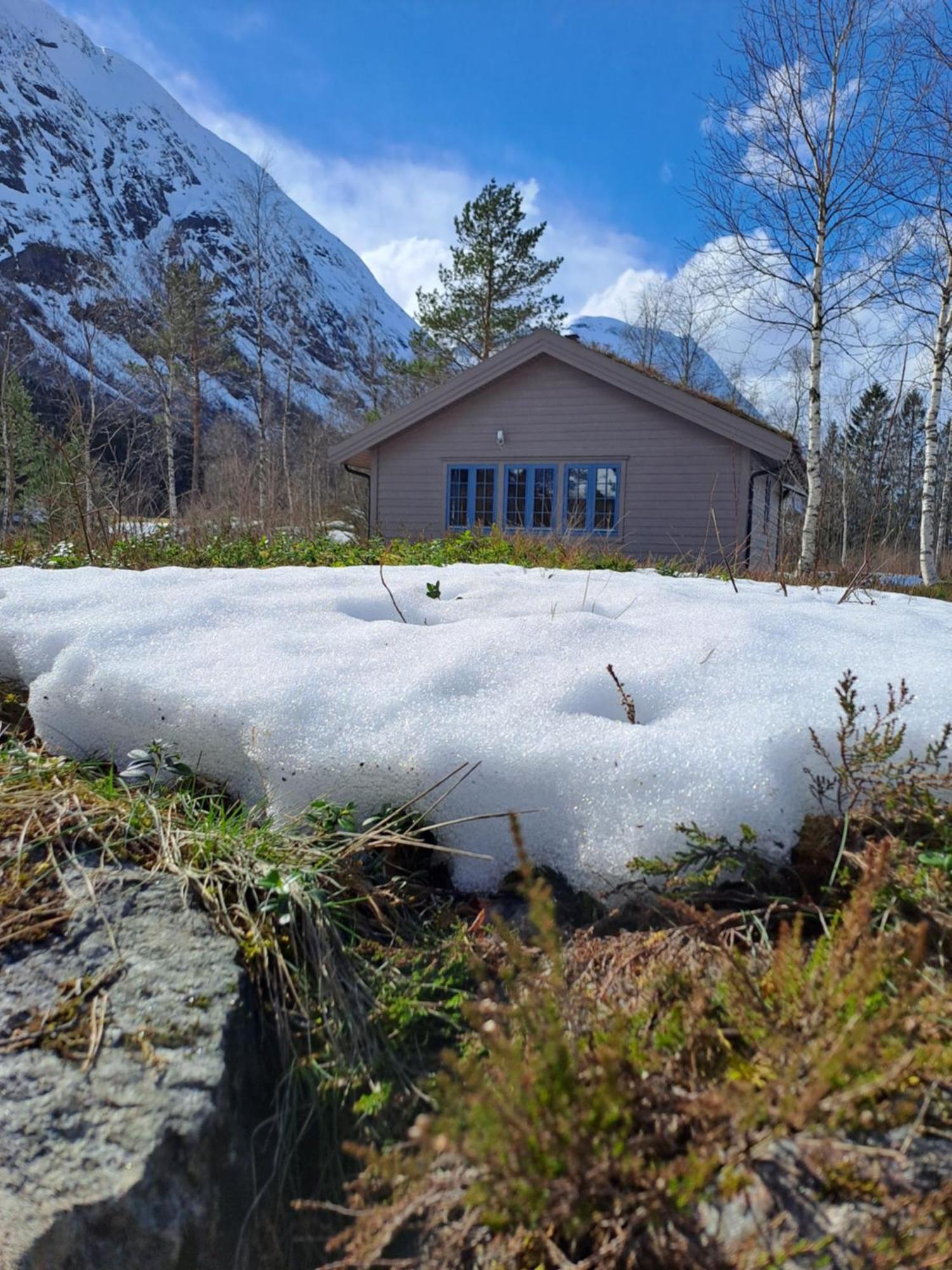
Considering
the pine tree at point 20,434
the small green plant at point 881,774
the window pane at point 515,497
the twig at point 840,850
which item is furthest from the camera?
the pine tree at point 20,434

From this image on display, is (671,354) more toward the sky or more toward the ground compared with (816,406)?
more toward the sky

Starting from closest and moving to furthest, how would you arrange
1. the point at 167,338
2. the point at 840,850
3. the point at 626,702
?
the point at 840,850 → the point at 626,702 → the point at 167,338

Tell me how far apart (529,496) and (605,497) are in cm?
146

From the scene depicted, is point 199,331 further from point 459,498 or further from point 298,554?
point 298,554

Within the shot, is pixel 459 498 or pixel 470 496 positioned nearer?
pixel 470 496

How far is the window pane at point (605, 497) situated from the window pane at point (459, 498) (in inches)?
99.0

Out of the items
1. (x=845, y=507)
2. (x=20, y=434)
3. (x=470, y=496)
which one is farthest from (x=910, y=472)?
(x=20, y=434)

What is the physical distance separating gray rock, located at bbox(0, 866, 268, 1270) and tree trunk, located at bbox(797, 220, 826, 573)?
1088 centimetres

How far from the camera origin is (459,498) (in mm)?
13422

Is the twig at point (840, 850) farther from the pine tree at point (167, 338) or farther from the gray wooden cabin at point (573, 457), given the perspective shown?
the pine tree at point (167, 338)

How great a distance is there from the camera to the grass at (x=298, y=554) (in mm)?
5086

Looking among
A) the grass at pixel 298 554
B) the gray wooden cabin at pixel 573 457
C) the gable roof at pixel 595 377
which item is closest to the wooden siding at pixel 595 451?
the gray wooden cabin at pixel 573 457

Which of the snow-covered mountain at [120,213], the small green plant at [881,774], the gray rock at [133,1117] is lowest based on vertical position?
the gray rock at [133,1117]

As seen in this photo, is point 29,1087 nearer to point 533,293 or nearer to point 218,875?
point 218,875
